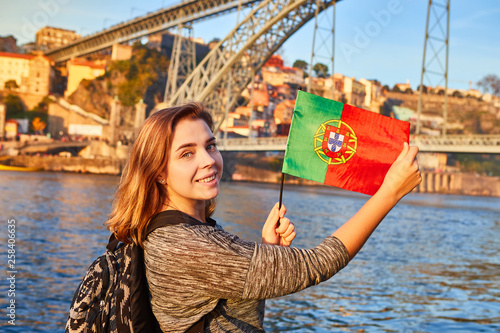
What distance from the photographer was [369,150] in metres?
1.23

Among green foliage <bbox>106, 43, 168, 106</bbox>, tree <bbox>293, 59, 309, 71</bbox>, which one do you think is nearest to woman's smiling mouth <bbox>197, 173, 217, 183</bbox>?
green foliage <bbox>106, 43, 168, 106</bbox>

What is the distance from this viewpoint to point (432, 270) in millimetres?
8953

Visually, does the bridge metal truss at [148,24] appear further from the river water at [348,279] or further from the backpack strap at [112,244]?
the backpack strap at [112,244]

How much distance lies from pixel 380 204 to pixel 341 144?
19 cm

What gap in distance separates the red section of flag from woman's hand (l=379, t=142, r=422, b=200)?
0.11 m

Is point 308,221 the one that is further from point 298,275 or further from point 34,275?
point 298,275

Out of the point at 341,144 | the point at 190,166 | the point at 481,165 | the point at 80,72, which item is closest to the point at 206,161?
the point at 190,166

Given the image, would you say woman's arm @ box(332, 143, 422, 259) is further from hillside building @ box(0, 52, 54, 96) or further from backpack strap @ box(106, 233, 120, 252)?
hillside building @ box(0, 52, 54, 96)

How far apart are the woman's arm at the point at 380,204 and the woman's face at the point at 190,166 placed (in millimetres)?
241

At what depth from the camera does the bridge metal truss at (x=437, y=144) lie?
69.5 ft

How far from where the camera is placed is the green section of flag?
1206mm

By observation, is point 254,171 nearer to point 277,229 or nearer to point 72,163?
point 72,163

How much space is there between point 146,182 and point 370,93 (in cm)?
5984

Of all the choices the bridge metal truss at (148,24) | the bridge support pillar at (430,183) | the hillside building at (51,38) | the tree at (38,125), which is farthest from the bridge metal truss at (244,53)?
the hillside building at (51,38)
